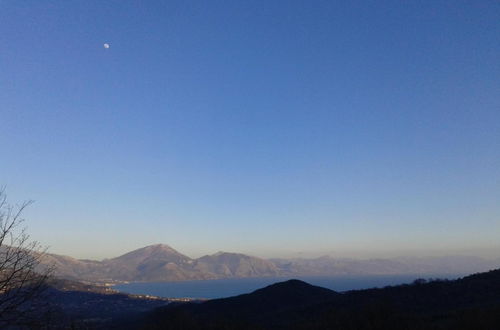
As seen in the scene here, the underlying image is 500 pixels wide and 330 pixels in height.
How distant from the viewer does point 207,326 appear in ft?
147

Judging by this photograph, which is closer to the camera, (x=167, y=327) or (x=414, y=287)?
(x=167, y=327)

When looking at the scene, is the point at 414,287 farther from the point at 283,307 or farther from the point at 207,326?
the point at 207,326

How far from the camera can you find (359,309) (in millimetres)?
37500

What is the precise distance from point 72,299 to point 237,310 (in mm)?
126061

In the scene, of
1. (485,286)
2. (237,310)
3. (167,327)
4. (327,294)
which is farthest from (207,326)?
(327,294)

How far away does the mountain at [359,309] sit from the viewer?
3002 cm

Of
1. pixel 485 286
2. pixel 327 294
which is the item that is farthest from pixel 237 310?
pixel 485 286

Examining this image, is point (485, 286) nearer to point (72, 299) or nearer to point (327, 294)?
point (327, 294)

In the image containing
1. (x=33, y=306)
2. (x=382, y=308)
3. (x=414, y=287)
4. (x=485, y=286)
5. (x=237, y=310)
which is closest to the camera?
(x=33, y=306)

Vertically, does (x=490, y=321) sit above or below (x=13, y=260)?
below

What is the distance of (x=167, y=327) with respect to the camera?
45.0m

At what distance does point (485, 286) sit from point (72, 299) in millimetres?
168851

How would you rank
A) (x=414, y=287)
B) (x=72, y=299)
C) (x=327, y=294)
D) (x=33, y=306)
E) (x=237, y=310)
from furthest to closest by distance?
(x=72, y=299) < (x=327, y=294) < (x=237, y=310) < (x=414, y=287) < (x=33, y=306)

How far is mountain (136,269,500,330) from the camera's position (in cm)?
3002
